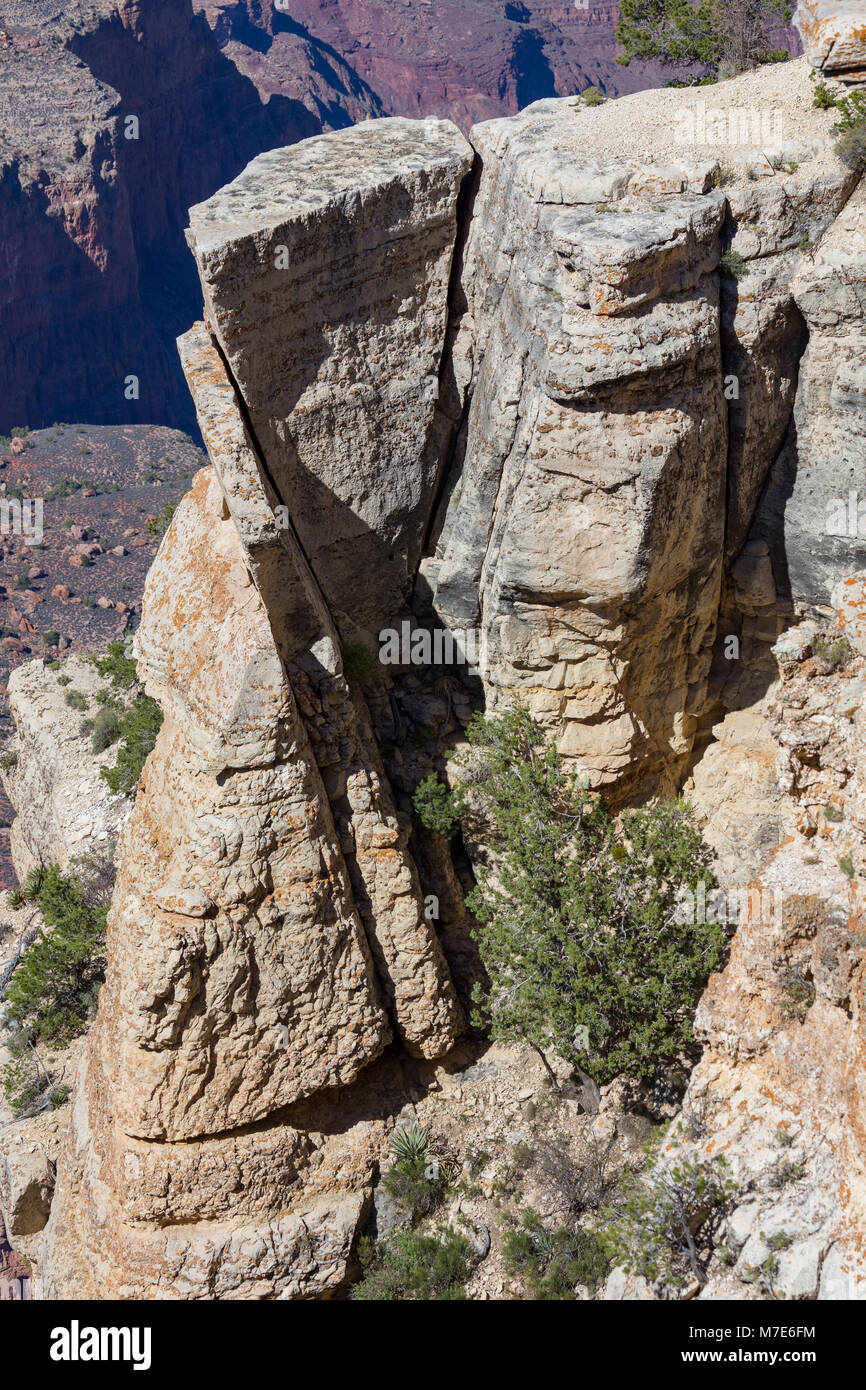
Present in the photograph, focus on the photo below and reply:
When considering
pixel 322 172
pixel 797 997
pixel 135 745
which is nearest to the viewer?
pixel 797 997

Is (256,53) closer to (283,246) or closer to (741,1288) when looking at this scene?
(283,246)

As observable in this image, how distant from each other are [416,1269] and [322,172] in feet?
53.1

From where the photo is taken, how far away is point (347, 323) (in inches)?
705

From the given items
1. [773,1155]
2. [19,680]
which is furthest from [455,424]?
[19,680]

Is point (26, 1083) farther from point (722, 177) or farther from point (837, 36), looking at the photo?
point (837, 36)

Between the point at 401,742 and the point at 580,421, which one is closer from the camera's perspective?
the point at 580,421

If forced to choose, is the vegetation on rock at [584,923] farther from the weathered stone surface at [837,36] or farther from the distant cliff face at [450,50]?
the distant cliff face at [450,50]

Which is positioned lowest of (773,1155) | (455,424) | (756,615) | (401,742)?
(773,1155)

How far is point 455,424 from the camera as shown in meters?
19.3

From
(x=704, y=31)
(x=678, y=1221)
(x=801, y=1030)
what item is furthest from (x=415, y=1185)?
(x=704, y=31)

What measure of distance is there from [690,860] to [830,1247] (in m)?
7.47

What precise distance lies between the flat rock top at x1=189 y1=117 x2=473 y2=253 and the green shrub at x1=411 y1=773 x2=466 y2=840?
867 centimetres

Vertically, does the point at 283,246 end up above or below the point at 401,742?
above

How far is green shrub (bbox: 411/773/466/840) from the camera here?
1962 cm
